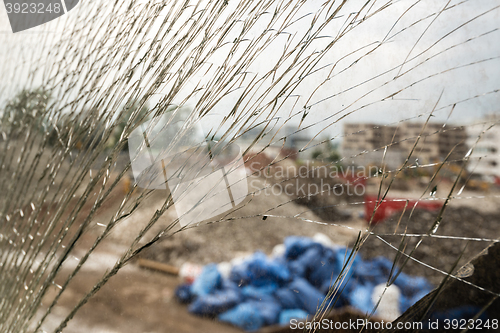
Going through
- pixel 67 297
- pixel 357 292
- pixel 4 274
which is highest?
pixel 4 274

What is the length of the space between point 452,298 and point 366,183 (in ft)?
1.89

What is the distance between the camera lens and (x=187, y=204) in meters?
0.98

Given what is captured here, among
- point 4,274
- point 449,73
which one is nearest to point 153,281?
point 4,274

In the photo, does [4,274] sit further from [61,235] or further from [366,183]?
[366,183]

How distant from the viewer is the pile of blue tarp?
1.06m

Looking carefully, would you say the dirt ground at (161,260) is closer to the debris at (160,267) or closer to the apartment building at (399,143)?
the debris at (160,267)
